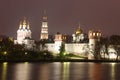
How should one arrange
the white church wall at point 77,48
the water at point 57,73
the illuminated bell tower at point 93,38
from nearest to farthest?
1. the water at point 57,73
2. the illuminated bell tower at point 93,38
3. the white church wall at point 77,48

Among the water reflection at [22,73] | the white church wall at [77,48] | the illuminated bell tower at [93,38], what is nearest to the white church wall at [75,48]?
the white church wall at [77,48]

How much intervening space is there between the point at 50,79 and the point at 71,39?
3759 inches

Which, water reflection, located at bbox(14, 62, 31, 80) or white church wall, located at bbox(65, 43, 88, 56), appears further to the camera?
white church wall, located at bbox(65, 43, 88, 56)

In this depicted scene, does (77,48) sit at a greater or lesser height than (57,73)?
greater

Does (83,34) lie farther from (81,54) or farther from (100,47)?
(100,47)

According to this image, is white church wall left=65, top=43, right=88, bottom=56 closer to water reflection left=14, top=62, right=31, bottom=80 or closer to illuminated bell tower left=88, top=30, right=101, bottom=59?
illuminated bell tower left=88, top=30, right=101, bottom=59

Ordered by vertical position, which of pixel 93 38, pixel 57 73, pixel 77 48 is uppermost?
pixel 93 38

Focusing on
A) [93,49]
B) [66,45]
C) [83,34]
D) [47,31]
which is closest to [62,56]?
[93,49]

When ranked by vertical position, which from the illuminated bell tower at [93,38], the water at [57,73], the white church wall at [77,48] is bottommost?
the water at [57,73]

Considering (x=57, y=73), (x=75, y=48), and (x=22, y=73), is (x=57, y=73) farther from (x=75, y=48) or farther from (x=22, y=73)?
(x=75, y=48)

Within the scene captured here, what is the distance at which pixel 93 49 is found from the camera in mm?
98312

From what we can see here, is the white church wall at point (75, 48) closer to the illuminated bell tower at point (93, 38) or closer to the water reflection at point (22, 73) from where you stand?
the illuminated bell tower at point (93, 38)

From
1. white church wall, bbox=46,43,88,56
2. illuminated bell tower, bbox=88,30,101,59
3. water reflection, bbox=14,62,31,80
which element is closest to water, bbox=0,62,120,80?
water reflection, bbox=14,62,31,80

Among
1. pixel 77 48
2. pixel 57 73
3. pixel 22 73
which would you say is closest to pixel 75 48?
pixel 77 48
